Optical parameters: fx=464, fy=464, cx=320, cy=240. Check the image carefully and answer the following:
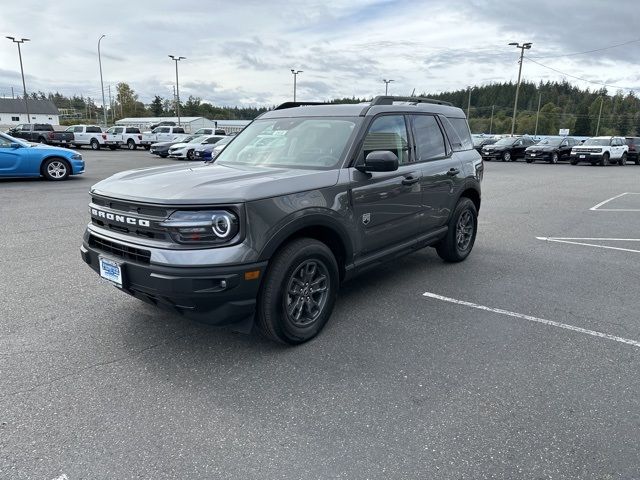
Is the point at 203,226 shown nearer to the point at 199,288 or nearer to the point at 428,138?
the point at 199,288

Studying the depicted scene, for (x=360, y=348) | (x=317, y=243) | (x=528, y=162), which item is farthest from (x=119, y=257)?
(x=528, y=162)

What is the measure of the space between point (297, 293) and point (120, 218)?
4.71 ft

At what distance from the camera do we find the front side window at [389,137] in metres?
4.28

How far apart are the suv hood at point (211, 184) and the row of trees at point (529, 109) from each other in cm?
9354

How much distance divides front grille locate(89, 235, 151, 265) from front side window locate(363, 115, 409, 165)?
2083 mm

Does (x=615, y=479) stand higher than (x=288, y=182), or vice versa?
(x=288, y=182)

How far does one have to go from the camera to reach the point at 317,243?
145 inches

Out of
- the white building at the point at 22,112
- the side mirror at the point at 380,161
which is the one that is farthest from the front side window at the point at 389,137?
the white building at the point at 22,112

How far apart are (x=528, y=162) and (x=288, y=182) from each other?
3110 cm

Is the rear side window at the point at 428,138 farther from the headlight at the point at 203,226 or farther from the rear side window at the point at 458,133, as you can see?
the headlight at the point at 203,226

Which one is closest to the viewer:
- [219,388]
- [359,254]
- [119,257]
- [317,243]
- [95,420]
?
[95,420]

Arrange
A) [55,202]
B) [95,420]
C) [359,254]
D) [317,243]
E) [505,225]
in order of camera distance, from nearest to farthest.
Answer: [95,420] < [317,243] < [359,254] < [505,225] < [55,202]

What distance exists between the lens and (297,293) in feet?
12.0

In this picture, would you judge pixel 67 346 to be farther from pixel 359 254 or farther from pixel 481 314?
pixel 481 314
